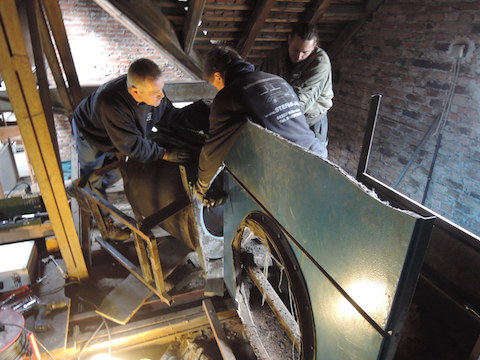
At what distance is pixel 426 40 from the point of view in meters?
3.38

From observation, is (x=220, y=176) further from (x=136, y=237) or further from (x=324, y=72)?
(x=324, y=72)

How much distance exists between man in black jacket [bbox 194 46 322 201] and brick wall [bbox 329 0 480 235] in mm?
2285

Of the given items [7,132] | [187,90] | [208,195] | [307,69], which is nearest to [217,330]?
[208,195]

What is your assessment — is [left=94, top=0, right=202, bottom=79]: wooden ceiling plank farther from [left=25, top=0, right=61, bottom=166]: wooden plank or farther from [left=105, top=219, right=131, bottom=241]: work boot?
[left=105, top=219, right=131, bottom=241]: work boot

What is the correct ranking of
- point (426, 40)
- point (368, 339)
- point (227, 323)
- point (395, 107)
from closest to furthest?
1. point (368, 339)
2. point (227, 323)
3. point (426, 40)
4. point (395, 107)

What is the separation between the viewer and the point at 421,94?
353 centimetres

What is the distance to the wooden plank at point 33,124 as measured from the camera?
1.63 m

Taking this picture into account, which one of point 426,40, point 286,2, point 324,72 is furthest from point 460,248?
point 286,2

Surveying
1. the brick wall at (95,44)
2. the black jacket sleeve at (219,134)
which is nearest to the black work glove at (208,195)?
the black jacket sleeve at (219,134)

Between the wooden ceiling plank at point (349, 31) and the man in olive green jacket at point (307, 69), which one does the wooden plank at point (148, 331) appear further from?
Answer: the wooden ceiling plank at point (349, 31)

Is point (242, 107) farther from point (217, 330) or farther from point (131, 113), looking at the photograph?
point (217, 330)

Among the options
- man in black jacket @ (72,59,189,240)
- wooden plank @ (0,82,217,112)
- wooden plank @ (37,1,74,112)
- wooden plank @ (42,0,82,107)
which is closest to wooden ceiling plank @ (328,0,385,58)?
wooden plank @ (0,82,217,112)

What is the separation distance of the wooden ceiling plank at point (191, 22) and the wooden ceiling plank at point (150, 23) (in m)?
0.11

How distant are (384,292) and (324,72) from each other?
2030 mm
